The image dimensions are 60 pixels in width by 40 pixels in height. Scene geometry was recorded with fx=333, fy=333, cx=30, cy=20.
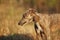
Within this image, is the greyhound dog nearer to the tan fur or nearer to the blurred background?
the tan fur

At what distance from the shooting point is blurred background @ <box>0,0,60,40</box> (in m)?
11.2

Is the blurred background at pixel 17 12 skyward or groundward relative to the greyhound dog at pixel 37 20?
groundward

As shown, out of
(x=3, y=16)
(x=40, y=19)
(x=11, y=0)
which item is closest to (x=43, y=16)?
(x=40, y=19)

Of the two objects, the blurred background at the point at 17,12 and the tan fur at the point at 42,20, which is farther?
the blurred background at the point at 17,12

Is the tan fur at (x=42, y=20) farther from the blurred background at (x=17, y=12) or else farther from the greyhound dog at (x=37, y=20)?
the blurred background at (x=17, y=12)

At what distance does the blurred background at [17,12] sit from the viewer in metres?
11.2

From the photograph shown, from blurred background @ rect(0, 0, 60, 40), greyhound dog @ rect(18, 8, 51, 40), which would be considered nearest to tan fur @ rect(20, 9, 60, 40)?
greyhound dog @ rect(18, 8, 51, 40)

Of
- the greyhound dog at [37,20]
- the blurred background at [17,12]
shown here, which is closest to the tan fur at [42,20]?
the greyhound dog at [37,20]

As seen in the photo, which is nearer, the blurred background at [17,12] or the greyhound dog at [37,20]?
the greyhound dog at [37,20]

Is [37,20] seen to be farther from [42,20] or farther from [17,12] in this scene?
[17,12]

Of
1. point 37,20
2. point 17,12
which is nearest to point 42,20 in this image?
point 37,20

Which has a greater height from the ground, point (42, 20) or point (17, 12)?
point (42, 20)

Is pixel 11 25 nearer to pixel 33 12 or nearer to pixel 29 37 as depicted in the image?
pixel 29 37

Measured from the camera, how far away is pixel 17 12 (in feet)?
42.4
